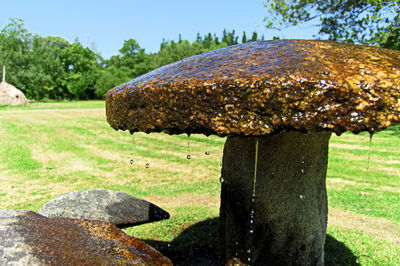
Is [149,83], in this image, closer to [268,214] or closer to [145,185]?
[268,214]

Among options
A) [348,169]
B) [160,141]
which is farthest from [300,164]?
[160,141]

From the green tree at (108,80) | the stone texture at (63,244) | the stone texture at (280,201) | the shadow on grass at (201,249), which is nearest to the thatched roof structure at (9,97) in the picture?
the green tree at (108,80)

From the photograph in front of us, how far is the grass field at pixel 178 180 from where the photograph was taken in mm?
4258

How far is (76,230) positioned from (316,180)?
1904 millimetres

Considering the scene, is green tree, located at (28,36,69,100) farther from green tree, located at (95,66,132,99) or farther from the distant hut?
the distant hut

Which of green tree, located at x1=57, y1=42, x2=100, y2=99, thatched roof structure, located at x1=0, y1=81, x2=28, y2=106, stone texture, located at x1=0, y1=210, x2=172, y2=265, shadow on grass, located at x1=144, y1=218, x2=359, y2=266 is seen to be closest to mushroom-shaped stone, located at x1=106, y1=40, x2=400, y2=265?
stone texture, located at x1=0, y1=210, x2=172, y2=265

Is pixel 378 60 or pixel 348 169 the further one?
pixel 348 169

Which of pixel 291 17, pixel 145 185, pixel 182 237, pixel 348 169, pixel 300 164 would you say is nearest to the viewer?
pixel 300 164

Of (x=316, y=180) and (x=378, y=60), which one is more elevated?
(x=378, y=60)

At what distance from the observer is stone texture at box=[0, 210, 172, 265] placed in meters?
1.67

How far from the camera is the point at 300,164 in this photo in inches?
102

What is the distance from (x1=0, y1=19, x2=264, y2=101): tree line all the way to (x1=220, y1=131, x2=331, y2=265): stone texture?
36.0 metres

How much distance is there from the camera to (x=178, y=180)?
736 centimetres

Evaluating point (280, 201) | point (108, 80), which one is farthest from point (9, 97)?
point (280, 201)
